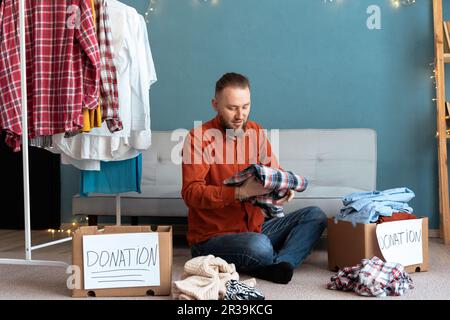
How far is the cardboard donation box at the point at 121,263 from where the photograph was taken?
86.0 inches

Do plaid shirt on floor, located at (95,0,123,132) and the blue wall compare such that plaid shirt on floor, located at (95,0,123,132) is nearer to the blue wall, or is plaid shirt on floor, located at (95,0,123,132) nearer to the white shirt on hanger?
the white shirt on hanger

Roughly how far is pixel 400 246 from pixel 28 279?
4.64 feet

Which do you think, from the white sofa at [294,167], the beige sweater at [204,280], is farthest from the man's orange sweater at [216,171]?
the white sofa at [294,167]

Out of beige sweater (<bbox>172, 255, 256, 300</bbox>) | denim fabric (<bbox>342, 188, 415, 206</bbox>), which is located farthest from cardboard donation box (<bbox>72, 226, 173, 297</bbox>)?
denim fabric (<bbox>342, 188, 415, 206</bbox>)

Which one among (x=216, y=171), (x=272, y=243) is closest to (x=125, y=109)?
(x=216, y=171)

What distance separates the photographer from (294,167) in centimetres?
366

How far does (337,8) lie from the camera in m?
3.81

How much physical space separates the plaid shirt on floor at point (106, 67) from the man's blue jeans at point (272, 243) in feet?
2.21

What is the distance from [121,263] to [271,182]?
22.8 inches

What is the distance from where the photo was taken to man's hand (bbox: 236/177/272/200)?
7.68 feet

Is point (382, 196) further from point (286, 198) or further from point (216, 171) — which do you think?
point (216, 171)

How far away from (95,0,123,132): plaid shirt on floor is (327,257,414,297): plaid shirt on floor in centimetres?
114

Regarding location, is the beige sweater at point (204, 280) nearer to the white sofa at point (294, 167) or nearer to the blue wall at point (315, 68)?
the white sofa at point (294, 167)
